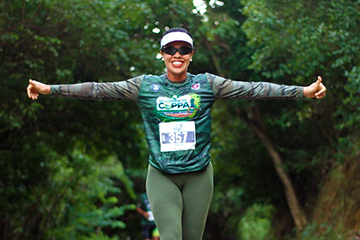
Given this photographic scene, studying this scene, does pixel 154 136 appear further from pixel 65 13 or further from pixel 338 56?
pixel 65 13

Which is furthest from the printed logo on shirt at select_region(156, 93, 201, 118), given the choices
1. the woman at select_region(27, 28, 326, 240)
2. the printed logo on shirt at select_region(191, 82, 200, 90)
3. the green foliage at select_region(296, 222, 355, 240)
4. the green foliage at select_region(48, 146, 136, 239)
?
the green foliage at select_region(48, 146, 136, 239)

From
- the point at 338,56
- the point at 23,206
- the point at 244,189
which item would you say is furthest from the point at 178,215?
the point at 244,189

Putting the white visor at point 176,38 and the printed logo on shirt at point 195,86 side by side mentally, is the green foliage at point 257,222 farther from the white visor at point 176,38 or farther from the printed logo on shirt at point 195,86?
the white visor at point 176,38

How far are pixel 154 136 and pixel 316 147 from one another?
12.0m

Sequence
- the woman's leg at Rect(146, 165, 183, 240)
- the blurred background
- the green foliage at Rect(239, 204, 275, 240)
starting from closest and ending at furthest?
1. the woman's leg at Rect(146, 165, 183, 240)
2. the blurred background
3. the green foliage at Rect(239, 204, 275, 240)

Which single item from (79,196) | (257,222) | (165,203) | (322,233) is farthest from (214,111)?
(165,203)

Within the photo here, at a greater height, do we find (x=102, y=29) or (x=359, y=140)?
(x=102, y=29)

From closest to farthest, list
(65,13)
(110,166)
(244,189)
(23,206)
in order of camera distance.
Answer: (65,13) < (23,206) < (244,189) < (110,166)

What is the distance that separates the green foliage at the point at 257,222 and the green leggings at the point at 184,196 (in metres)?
15.0

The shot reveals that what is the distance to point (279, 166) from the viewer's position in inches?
668

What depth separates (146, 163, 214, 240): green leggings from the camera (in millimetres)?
4805

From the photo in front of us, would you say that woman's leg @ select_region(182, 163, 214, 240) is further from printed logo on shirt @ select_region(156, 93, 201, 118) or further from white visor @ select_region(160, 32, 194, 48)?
white visor @ select_region(160, 32, 194, 48)

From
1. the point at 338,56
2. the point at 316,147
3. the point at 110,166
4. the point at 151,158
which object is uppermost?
the point at 338,56

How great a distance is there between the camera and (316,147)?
16359mm
